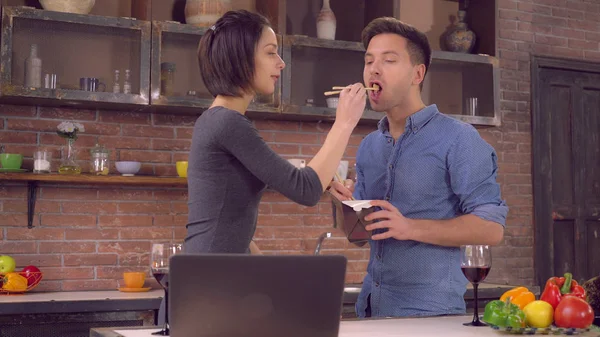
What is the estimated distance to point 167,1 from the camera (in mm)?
3955

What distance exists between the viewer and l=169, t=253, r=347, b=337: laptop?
133 centimetres

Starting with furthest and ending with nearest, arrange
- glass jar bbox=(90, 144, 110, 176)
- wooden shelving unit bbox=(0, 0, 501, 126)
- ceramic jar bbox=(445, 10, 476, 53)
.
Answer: ceramic jar bbox=(445, 10, 476, 53), glass jar bbox=(90, 144, 110, 176), wooden shelving unit bbox=(0, 0, 501, 126)

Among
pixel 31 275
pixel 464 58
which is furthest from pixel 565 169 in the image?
pixel 31 275

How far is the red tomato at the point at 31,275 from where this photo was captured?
348 cm

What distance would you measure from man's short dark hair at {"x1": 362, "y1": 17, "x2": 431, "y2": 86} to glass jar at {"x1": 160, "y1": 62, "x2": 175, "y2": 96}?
1303 millimetres

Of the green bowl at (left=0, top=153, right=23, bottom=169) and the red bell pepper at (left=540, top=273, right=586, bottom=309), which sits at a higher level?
the green bowl at (left=0, top=153, right=23, bottom=169)

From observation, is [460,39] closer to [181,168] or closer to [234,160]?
[181,168]

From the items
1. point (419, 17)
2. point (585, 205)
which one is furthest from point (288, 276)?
point (585, 205)

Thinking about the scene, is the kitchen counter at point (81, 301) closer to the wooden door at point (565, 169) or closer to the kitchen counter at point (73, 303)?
the kitchen counter at point (73, 303)

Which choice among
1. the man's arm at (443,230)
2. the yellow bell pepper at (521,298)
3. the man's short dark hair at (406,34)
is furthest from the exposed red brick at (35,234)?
the yellow bell pepper at (521,298)

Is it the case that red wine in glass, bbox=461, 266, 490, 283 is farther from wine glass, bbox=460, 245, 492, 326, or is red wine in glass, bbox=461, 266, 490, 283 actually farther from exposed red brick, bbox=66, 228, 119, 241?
exposed red brick, bbox=66, 228, 119, 241

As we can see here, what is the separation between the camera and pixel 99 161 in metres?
3.69

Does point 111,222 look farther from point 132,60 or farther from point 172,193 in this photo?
point 132,60

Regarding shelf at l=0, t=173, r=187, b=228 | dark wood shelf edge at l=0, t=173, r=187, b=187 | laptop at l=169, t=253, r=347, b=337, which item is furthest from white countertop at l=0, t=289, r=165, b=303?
laptop at l=169, t=253, r=347, b=337
